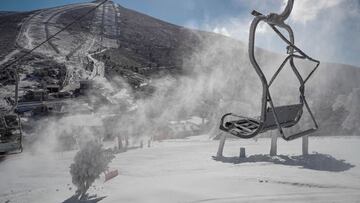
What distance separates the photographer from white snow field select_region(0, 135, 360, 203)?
1000 inches

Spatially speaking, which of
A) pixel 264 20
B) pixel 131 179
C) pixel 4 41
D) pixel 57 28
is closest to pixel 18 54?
pixel 4 41

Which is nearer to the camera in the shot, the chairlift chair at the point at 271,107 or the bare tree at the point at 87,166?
the chairlift chair at the point at 271,107

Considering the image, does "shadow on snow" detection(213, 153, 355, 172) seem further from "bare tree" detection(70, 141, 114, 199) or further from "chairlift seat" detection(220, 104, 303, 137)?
"chairlift seat" detection(220, 104, 303, 137)

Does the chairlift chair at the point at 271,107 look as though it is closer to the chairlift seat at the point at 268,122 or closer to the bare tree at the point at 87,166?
the chairlift seat at the point at 268,122

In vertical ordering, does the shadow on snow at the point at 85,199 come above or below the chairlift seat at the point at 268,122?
below

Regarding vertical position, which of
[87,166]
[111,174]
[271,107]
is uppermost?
[271,107]

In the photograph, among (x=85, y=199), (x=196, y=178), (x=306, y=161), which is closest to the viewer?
(x=85, y=199)

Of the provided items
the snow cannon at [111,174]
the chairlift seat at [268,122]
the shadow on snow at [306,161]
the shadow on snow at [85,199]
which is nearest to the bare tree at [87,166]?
the shadow on snow at [85,199]

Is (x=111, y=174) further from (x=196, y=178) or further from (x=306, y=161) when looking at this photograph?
(x=306, y=161)

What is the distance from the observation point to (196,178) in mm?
29562

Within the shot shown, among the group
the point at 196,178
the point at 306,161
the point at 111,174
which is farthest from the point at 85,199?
the point at 306,161

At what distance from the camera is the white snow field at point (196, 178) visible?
2541cm

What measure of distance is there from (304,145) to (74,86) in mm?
60415

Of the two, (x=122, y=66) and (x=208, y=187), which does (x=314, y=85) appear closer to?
(x=122, y=66)
